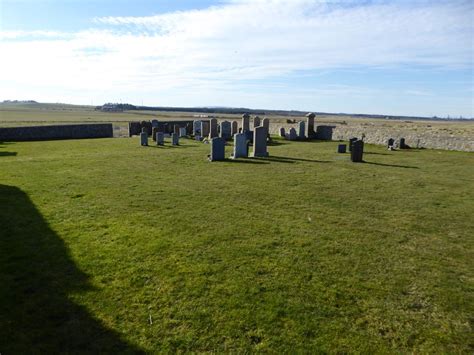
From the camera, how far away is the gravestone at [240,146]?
16.3m

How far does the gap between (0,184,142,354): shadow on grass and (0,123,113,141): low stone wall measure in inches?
883

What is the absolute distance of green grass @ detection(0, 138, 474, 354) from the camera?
360 cm

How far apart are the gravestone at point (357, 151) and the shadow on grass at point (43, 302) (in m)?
13.0

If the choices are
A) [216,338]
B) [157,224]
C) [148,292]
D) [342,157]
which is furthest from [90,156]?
[216,338]

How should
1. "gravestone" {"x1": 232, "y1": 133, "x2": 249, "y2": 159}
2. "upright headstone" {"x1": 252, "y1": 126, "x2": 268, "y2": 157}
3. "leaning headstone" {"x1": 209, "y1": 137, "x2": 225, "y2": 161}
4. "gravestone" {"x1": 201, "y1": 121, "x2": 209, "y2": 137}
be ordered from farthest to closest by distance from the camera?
"gravestone" {"x1": 201, "y1": 121, "x2": 209, "y2": 137} → "upright headstone" {"x1": 252, "y1": 126, "x2": 268, "y2": 157} → "gravestone" {"x1": 232, "y1": 133, "x2": 249, "y2": 159} → "leaning headstone" {"x1": 209, "y1": 137, "x2": 225, "y2": 161}

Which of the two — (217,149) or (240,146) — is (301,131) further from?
(217,149)

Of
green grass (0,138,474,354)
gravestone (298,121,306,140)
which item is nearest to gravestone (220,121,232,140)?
gravestone (298,121,306,140)

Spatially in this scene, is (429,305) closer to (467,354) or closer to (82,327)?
(467,354)

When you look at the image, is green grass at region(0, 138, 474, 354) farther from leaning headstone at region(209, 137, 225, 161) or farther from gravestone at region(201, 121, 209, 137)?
gravestone at region(201, 121, 209, 137)

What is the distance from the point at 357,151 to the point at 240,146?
214 inches

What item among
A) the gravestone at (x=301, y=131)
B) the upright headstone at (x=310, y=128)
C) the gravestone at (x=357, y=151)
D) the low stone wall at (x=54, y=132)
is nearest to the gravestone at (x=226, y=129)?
the gravestone at (x=301, y=131)

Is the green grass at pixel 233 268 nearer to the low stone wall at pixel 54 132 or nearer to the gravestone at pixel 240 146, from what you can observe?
the gravestone at pixel 240 146

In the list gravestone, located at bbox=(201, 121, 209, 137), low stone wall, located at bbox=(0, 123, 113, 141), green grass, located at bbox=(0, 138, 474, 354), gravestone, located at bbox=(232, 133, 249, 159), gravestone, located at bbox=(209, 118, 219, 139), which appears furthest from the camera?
gravestone, located at bbox=(201, 121, 209, 137)

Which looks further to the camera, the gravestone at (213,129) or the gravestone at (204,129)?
the gravestone at (204,129)
